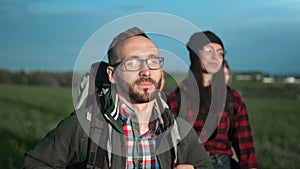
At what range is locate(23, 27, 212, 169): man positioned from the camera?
2.80m

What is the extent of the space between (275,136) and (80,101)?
34.1 ft

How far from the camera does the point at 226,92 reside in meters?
4.56

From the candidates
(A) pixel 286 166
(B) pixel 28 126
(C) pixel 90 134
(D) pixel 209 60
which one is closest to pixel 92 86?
(C) pixel 90 134

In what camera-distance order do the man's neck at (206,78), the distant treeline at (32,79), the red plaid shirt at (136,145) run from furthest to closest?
the distant treeline at (32,79), the man's neck at (206,78), the red plaid shirt at (136,145)

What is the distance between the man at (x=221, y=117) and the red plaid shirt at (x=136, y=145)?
1.52 m

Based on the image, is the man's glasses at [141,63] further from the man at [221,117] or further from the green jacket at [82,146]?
the man at [221,117]

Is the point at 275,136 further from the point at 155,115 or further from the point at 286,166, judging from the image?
the point at 155,115

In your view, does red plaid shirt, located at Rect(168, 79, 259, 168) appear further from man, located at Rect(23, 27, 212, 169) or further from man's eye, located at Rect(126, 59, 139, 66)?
man's eye, located at Rect(126, 59, 139, 66)

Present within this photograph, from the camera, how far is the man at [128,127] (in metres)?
2.80

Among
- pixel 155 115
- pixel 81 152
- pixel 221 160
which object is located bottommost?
pixel 221 160

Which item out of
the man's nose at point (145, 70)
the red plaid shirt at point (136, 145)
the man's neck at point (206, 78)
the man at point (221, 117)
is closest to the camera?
the man's nose at point (145, 70)

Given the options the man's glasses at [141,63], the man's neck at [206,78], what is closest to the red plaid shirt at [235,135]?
the man's neck at [206,78]

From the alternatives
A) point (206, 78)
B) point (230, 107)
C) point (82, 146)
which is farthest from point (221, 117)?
point (82, 146)

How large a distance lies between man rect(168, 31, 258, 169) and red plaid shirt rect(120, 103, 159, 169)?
1.52m
